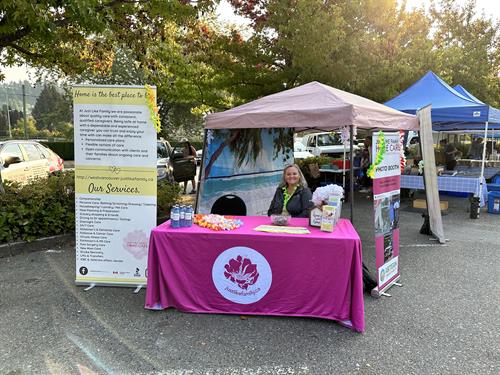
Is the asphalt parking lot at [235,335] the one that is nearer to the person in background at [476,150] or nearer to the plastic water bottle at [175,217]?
the plastic water bottle at [175,217]

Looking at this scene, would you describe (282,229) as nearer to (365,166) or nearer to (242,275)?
(242,275)

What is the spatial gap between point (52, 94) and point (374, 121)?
85.3m

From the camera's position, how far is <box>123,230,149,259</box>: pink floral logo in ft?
14.4

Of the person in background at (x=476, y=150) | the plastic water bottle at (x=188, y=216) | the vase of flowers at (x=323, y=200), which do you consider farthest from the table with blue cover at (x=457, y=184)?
the person in background at (x=476, y=150)

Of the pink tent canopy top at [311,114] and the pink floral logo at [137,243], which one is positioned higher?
the pink tent canopy top at [311,114]

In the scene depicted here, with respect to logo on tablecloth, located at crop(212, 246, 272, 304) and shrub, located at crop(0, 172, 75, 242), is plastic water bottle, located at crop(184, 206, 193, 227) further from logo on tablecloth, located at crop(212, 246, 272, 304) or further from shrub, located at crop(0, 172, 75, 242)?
shrub, located at crop(0, 172, 75, 242)

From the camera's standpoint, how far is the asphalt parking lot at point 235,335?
9.84ft

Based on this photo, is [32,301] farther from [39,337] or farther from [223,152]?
[223,152]

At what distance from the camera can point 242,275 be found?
3.71m

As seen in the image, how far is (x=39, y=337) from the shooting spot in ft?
11.1

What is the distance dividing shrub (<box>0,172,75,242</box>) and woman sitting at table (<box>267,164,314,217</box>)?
11.4ft

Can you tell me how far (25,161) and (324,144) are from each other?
42.6 feet

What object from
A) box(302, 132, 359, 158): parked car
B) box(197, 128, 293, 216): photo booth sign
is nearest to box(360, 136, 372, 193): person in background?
box(302, 132, 359, 158): parked car

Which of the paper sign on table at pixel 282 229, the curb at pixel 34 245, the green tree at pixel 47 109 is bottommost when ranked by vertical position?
the curb at pixel 34 245
